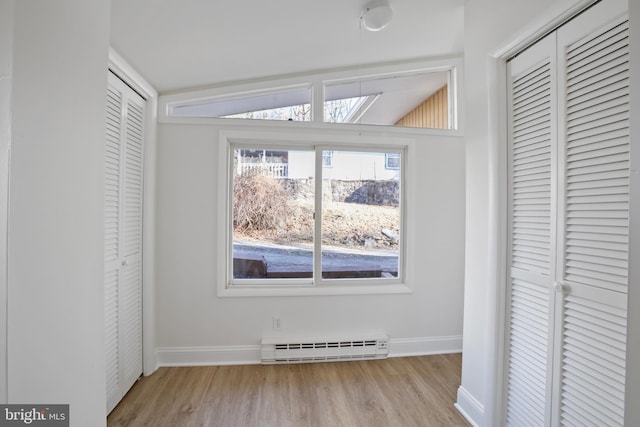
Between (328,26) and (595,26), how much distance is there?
1.36 meters

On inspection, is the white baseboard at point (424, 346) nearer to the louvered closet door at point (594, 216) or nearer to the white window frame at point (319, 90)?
the louvered closet door at point (594, 216)

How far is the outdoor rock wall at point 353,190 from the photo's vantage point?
2660mm

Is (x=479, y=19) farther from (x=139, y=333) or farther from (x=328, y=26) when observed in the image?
(x=139, y=333)

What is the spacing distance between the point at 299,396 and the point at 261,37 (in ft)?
7.95

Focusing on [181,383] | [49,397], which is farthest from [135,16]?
Answer: [181,383]

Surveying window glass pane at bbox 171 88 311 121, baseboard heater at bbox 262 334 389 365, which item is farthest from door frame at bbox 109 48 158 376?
baseboard heater at bbox 262 334 389 365

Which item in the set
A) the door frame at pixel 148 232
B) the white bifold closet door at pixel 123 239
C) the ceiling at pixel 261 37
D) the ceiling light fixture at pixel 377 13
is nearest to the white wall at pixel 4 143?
the ceiling at pixel 261 37

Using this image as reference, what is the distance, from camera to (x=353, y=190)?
273 centimetres

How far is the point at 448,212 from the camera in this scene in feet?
8.83

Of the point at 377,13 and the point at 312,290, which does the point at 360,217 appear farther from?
the point at 377,13

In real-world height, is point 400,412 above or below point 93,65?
below

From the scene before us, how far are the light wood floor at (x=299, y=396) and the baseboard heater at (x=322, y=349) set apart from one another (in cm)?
6

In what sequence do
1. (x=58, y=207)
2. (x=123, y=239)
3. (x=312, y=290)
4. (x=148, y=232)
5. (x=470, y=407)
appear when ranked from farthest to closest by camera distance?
(x=312, y=290), (x=148, y=232), (x=123, y=239), (x=470, y=407), (x=58, y=207)

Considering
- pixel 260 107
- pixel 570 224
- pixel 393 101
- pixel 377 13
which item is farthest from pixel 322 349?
pixel 377 13
